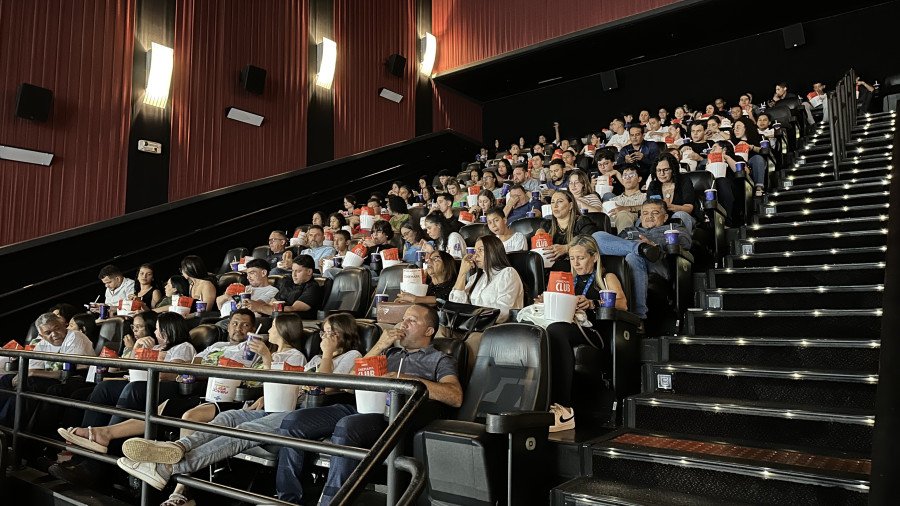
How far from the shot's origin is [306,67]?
8.36 meters

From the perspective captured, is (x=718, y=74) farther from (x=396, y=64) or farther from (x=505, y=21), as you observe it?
(x=396, y=64)

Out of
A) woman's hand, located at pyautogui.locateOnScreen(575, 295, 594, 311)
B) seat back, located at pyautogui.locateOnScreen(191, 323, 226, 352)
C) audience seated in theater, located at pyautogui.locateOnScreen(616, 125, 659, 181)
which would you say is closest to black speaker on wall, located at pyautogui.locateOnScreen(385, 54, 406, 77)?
audience seated in theater, located at pyautogui.locateOnScreen(616, 125, 659, 181)

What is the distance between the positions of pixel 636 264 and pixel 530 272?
0.59 metres

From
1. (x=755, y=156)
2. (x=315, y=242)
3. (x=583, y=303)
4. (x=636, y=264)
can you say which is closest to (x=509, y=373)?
(x=583, y=303)

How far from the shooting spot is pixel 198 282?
202 inches

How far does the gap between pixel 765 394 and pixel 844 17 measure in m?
7.89

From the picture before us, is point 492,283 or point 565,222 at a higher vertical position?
point 565,222

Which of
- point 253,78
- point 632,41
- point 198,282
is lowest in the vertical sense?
point 198,282

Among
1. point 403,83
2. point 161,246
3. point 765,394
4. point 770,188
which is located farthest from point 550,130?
point 765,394

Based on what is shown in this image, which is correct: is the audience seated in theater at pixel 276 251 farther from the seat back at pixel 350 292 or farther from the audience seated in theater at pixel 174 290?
the seat back at pixel 350 292

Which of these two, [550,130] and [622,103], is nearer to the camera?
[622,103]

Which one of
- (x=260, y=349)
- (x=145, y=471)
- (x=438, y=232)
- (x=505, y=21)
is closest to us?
(x=145, y=471)

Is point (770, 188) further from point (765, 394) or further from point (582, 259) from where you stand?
point (765, 394)

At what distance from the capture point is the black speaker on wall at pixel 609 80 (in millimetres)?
10151
